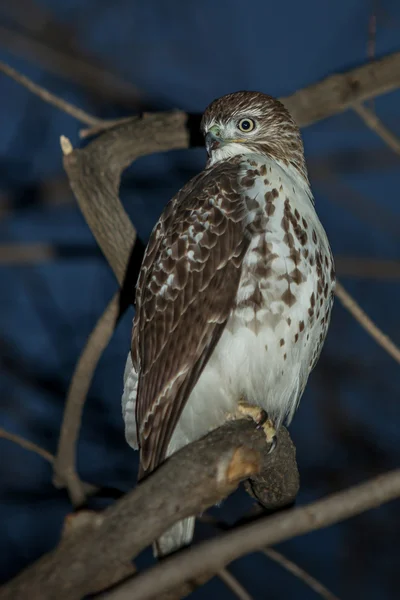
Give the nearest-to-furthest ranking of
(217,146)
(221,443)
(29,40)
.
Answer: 1. (221,443)
2. (217,146)
3. (29,40)

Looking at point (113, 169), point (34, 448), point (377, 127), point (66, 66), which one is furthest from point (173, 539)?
point (66, 66)

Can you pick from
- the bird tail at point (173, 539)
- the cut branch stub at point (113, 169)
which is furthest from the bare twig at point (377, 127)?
the bird tail at point (173, 539)

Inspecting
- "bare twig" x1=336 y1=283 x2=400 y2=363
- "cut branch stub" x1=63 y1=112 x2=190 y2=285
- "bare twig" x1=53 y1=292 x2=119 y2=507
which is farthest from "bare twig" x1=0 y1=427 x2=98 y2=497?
"bare twig" x1=336 y1=283 x2=400 y2=363

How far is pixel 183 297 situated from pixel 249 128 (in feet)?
3.67

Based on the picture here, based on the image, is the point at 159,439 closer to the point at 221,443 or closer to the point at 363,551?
the point at 221,443

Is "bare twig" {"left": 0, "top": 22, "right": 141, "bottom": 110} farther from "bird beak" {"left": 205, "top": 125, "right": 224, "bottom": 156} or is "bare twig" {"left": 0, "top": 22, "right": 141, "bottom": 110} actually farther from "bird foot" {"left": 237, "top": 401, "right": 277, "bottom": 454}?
"bird foot" {"left": 237, "top": 401, "right": 277, "bottom": 454}

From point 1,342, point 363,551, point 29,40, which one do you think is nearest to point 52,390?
point 1,342

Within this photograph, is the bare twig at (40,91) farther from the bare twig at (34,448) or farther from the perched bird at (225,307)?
the bare twig at (34,448)

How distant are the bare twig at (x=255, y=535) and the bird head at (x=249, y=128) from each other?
2691 mm

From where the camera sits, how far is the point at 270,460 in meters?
3.76

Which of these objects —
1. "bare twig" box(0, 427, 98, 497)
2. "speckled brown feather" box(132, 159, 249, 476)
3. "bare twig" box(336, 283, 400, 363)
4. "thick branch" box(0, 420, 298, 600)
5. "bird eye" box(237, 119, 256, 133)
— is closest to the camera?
"thick branch" box(0, 420, 298, 600)

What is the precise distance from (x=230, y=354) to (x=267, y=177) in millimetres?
896

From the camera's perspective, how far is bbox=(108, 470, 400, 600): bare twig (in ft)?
6.24

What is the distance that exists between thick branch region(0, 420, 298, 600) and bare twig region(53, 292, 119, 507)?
1.38 metres
